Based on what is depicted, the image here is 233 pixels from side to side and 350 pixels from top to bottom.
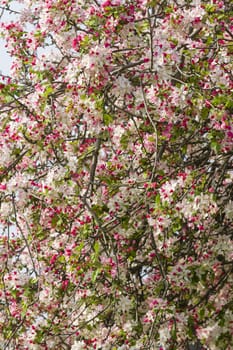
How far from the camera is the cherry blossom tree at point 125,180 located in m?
4.43

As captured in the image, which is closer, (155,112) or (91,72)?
(91,72)

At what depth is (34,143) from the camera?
5.05 m

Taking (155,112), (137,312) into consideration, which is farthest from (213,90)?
(137,312)

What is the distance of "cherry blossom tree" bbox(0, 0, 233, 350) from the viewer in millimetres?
4430

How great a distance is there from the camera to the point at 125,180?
5.09 m

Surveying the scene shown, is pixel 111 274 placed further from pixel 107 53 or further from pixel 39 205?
pixel 107 53

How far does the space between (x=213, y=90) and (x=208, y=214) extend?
2.72 feet

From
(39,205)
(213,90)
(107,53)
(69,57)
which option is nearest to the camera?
(107,53)

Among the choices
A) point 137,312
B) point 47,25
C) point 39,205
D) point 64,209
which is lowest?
point 137,312

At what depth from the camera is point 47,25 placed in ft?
15.3

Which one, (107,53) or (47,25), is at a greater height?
(47,25)

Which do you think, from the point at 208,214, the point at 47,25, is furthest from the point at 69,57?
the point at 208,214

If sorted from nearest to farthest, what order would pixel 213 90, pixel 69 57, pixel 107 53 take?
pixel 107 53 → pixel 213 90 → pixel 69 57

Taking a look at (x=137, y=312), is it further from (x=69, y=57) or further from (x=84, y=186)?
(x=69, y=57)
